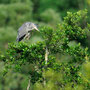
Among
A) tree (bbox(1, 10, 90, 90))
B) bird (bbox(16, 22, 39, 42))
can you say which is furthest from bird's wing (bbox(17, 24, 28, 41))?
tree (bbox(1, 10, 90, 90))

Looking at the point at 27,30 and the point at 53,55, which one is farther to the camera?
the point at 27,30

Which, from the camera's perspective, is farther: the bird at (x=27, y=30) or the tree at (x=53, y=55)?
the bird at (x=27, y=30)

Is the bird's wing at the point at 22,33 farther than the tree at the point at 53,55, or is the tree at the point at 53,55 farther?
the bird's wing at the point at 22,33

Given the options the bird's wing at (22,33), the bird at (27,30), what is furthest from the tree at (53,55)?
the bird's wing at (22,33)

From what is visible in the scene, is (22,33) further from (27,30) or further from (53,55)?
(53,55)

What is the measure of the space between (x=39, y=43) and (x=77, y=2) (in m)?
76.6

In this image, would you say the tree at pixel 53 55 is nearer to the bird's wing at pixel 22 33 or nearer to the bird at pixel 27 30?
the bird at pixel 27 30

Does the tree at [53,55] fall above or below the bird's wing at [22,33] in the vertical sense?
below

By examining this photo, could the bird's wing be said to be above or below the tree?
above

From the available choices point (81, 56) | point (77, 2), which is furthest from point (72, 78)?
point (77, 2)

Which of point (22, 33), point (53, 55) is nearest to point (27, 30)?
point (22, 33)

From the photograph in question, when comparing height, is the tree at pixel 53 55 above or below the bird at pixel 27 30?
below

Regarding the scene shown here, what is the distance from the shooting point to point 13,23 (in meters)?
73.8

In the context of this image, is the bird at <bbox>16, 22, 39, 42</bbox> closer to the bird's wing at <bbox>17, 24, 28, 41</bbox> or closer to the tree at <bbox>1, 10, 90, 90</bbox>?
the bird's wing at <bbox>17, 24, 28, 41</bbox>
